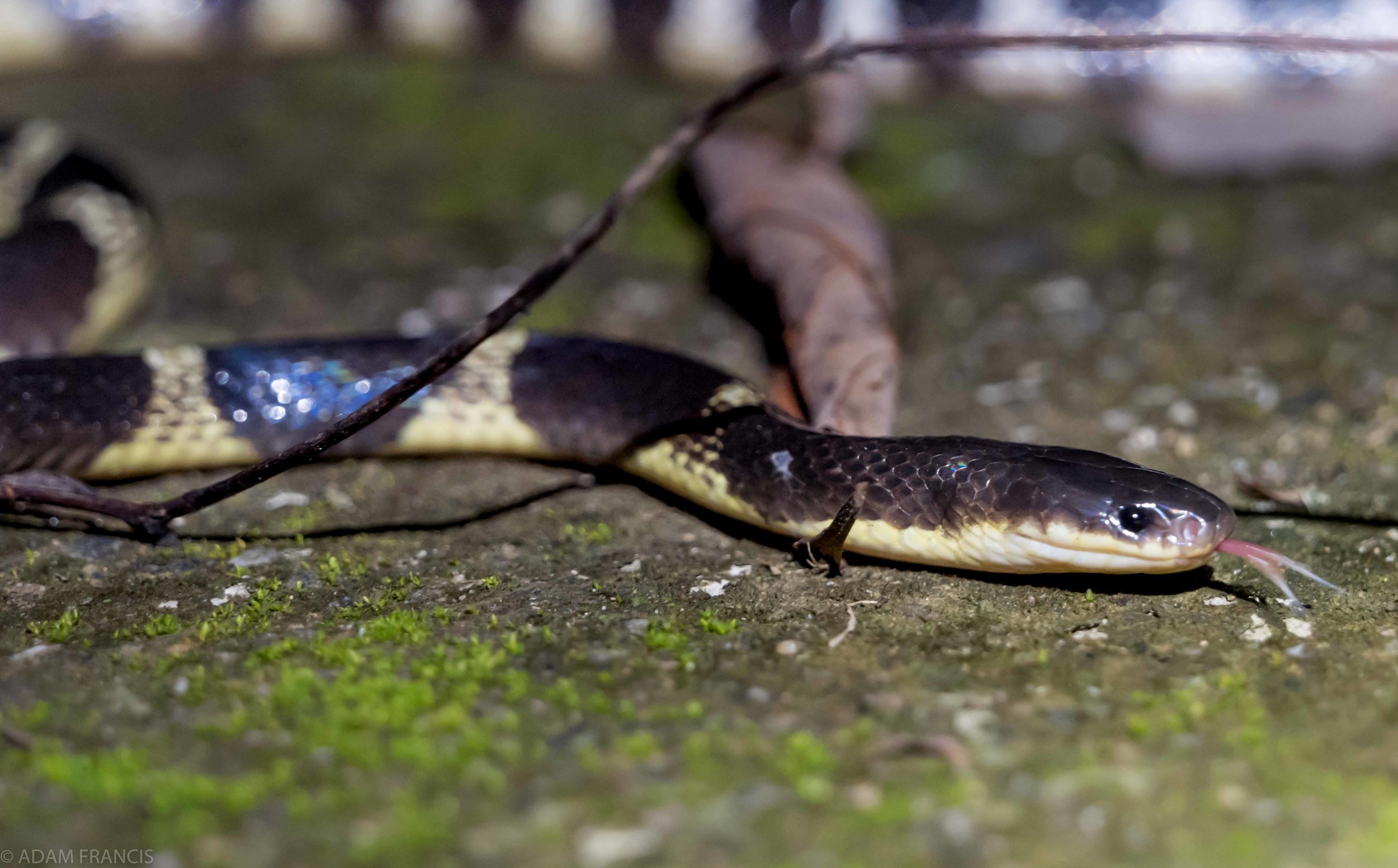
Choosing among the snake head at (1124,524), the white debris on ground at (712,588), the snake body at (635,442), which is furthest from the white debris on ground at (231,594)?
the snake head at (1124,524)

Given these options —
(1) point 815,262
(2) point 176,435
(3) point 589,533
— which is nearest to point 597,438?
(3) point 589,533

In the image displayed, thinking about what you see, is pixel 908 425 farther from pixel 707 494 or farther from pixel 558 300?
pixel 558 300

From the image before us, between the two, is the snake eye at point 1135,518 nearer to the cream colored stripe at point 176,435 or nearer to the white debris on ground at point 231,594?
the white debris on ground at point 231,594

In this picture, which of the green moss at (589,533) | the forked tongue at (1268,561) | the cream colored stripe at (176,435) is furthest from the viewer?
the cream colored stripe at (176,435)

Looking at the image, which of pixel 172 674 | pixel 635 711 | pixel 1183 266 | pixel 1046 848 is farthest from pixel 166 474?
pixel 1183 266

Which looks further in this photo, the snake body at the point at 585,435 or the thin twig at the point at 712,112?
Result: the snake body at the point at 585,435

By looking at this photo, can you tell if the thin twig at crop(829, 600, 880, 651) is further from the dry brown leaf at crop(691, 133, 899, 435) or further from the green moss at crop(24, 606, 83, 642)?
the green moss at crop(24, 606, 83, 642)
